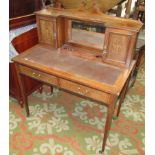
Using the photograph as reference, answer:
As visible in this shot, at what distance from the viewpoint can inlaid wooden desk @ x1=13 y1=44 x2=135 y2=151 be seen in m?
1.53

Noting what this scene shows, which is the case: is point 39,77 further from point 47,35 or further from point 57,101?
point 57,101

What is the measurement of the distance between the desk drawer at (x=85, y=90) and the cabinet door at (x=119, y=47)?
37 centimetres

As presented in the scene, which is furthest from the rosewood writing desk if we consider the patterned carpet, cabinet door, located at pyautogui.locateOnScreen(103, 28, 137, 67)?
the patterned carpet

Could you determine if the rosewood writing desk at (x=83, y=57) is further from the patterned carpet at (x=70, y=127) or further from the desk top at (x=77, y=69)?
the patterned carpet at (x=70, y=127)

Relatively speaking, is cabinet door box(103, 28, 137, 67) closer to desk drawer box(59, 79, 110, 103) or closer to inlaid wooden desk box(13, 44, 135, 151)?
inlaid wooden desk box(13, 44, 135, 151)

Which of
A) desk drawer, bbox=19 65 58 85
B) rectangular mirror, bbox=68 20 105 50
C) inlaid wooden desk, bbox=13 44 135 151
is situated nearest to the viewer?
inlaid wooden desk, bbox=13 44 135 151

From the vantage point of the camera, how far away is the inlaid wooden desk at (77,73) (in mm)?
1531

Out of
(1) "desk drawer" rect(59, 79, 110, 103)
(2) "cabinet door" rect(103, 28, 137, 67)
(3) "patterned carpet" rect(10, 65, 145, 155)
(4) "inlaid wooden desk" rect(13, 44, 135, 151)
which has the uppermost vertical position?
(2) "cabinet door" rect(103, 28, 137, 67)

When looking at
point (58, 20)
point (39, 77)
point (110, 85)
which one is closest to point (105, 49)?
point (110, 85)

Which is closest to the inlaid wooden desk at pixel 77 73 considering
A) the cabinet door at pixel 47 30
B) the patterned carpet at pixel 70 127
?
the cabinet door at pixel 47 30

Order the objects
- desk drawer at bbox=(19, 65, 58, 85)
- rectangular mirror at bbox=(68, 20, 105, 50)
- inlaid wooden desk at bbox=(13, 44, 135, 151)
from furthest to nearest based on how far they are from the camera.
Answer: rectangular mirror at bbox=(68, 20, 105, 50) < desk drawer at bbox=(19, 65, 58, 85) < inlaid wooden desk at bbox=(13, 44, 135, 151)

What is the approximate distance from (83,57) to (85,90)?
0.42m

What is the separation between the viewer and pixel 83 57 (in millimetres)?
1875
